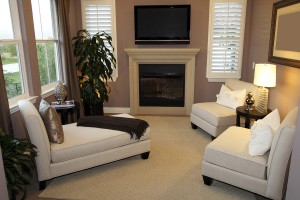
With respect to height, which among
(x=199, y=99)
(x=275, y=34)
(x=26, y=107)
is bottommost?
(x=199, y=99)

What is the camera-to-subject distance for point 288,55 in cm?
318

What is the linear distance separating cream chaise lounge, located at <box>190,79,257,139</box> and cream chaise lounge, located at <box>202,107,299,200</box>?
979mm

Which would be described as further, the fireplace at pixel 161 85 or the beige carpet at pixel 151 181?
the fireplace at pixel 161 85

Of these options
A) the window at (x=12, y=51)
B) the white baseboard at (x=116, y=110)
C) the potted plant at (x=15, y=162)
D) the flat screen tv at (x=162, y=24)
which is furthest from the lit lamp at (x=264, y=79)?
the window at (x=12, y=51)

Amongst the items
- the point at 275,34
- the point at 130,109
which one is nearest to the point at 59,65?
the point at 130,109

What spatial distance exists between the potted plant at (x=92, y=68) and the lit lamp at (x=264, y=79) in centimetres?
258

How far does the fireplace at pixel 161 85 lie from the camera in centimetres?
518

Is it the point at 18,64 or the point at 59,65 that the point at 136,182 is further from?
the point at 59,65

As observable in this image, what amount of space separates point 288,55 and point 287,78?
12.4 inches

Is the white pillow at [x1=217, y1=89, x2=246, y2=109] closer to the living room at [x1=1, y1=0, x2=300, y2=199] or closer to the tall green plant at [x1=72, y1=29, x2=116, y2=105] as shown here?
the living room at [x1=1, y1=0, x2=300, y2=199]

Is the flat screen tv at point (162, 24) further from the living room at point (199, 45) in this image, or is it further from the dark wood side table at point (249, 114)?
the dark wood side table at point (249, 114)

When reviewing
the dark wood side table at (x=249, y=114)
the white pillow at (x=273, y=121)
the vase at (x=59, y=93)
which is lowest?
the dark wood side table at (x=249, y=114)

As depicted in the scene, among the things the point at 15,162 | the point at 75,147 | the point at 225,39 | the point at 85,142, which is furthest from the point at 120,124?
the point at 225,39

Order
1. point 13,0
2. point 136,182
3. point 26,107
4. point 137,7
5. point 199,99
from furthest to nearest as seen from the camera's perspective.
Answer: point 199,99 → point 137,7 → point 13,0 → point 136,182 → point 26,107
